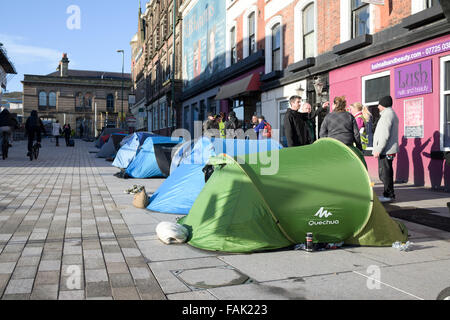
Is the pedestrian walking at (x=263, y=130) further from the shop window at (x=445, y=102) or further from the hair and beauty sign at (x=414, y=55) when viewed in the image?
the shop window at (x=445, y=102)

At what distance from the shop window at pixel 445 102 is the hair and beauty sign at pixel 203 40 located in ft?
51.9

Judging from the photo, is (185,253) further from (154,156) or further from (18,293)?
(154,156)

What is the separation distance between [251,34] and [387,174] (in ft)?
46.3

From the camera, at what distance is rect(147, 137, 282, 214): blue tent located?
675 cm

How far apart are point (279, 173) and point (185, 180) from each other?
260 centimetres

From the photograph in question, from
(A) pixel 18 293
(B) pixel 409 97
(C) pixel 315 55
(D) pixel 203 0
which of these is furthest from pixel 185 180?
(D) pixel 203 0

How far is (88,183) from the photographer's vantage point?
10.8 metres

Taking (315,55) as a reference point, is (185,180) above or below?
below

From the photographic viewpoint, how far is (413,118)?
9.94m

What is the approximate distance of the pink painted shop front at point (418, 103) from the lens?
9.23 meters

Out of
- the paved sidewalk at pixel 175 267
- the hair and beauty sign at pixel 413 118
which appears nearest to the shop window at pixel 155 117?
the hair and beauty sign at pixel 413 118

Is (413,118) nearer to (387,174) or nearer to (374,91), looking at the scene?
(374,91)

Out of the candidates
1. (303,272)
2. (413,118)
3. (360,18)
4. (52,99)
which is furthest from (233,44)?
(52,99)

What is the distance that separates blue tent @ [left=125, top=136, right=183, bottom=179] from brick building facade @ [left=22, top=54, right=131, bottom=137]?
218ft
